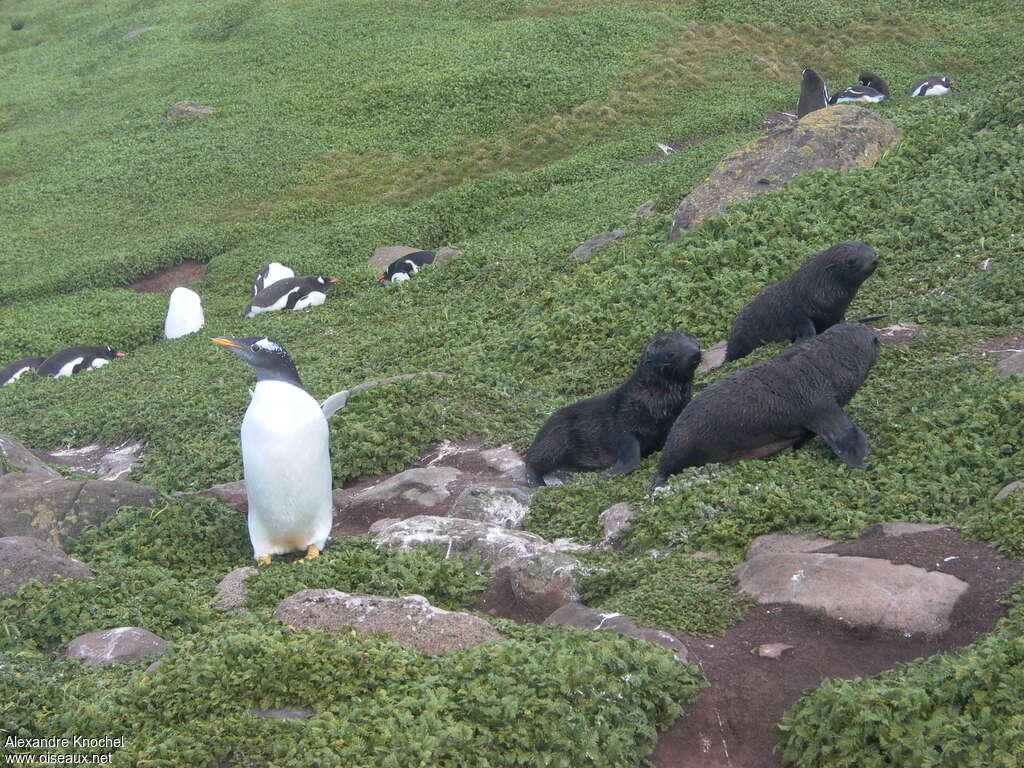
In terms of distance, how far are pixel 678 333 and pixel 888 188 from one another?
4.90 m

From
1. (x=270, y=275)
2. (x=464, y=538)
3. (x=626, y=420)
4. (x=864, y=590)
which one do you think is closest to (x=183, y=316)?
(x=270, y=275)

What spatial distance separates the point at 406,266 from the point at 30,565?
1018 cm

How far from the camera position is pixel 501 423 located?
31.4 ft

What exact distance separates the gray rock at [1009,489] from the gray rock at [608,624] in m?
2.02

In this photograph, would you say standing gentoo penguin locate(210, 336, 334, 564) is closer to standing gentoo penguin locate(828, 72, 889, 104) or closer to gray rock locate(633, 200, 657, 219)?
gray rock locate(633, 200, 657, 219)

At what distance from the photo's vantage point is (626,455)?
820 centimetres

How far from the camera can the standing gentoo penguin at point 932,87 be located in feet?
65.4

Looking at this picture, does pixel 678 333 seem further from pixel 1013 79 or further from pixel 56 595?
pixel 1013 79

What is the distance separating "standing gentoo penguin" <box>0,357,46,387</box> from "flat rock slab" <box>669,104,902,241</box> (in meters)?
8.78

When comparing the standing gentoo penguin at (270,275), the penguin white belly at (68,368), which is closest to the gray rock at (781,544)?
the penguin white belly at (68,368)

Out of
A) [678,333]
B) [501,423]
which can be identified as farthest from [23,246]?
[678,333]

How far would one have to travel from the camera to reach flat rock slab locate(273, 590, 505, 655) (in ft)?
17.0

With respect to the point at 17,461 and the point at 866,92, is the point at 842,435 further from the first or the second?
the point at 866,92

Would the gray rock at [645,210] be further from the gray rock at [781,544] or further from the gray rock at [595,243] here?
the gray rock at [781,544]
